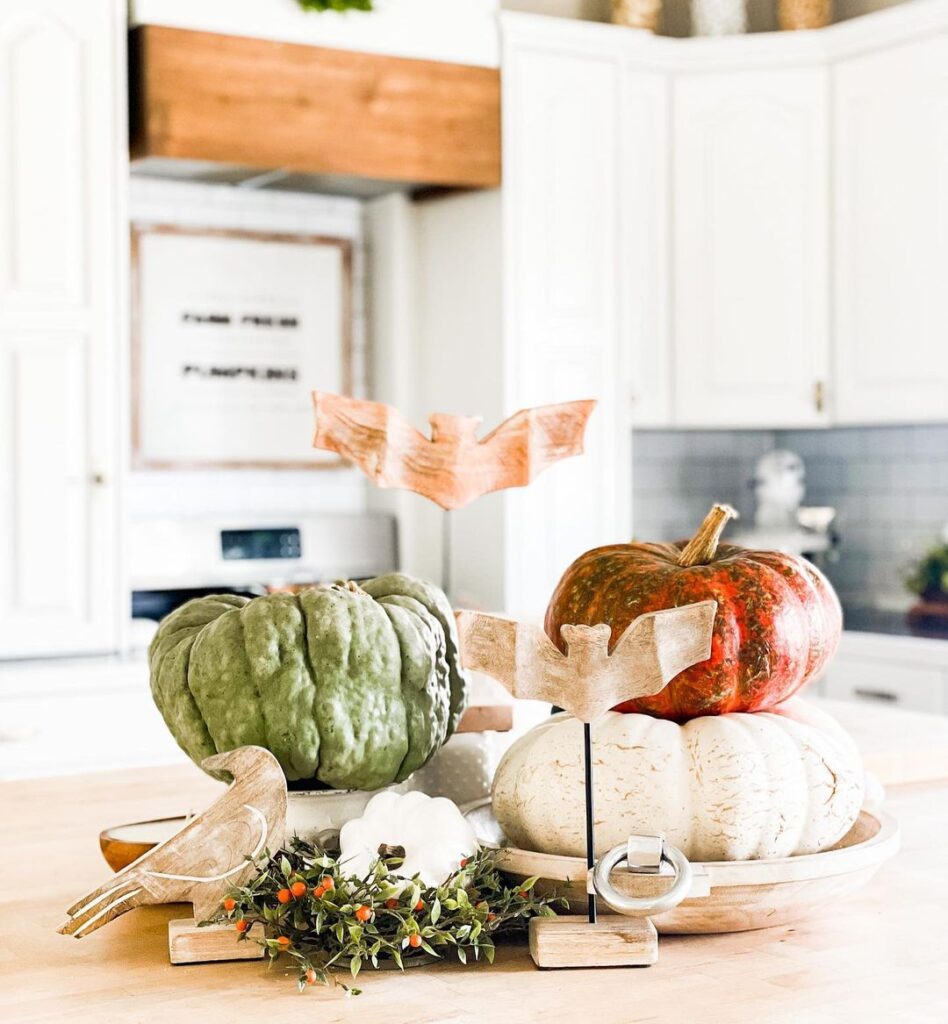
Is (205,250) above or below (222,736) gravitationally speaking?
above

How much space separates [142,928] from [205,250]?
3086mm

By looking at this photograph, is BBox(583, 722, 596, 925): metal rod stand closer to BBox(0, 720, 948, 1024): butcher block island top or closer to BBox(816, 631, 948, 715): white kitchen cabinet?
BBox(0, 720, 948, 1024): butcher block island top

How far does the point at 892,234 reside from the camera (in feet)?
12.8

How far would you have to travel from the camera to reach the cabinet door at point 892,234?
12.4 ft

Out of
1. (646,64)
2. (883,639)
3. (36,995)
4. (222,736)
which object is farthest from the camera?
(646,64)

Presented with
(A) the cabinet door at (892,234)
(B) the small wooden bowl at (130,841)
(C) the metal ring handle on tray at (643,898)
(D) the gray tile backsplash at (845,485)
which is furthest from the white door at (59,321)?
(C) the metal ring handle on tray at (643,898)

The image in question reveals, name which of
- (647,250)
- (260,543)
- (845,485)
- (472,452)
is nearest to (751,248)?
(647,250)

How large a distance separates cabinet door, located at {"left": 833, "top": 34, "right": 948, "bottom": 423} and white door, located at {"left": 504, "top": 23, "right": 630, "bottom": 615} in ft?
2.01

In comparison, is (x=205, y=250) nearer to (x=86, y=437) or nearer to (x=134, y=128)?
(x=134, y=128)

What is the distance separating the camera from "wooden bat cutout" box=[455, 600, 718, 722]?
3.00ft

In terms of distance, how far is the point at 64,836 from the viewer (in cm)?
137

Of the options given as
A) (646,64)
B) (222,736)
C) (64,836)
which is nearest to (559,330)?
(646,64)

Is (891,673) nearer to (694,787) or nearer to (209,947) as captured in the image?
(694,787)

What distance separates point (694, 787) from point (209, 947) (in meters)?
0.32
